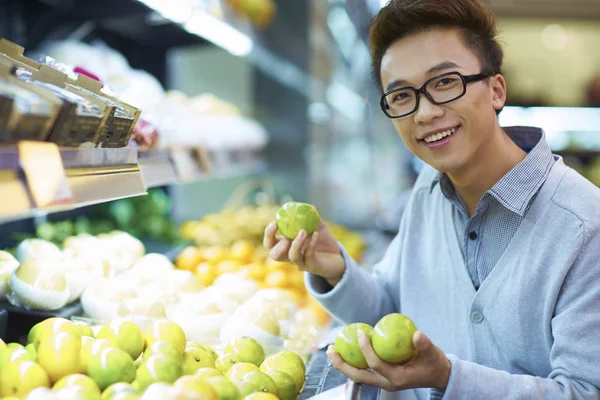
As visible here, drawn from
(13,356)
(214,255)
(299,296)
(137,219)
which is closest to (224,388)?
(13,356)

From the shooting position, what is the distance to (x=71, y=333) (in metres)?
1.29

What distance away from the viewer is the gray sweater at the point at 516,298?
133 centimetres

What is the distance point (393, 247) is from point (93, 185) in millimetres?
1106

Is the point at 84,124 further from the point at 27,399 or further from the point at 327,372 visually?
the point at 327,372

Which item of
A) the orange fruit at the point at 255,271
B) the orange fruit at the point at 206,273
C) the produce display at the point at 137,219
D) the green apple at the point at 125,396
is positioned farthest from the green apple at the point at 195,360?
the produce display at the point at 137,219

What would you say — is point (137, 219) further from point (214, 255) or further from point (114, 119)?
point (114, 119)

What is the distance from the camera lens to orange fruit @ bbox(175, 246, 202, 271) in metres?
2.50

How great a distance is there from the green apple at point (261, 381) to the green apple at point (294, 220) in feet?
1.56

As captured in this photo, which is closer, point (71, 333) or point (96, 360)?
Answer: point (96, 360)

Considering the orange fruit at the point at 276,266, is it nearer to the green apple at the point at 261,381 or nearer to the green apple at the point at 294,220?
the green apple at the point at 294,220

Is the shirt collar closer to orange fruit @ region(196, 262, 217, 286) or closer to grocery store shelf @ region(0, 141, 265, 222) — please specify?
grocery store shelf @ region(0, 141, 265, 222)

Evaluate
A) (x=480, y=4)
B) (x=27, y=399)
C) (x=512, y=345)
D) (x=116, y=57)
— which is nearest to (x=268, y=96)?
(x=116, y=57)

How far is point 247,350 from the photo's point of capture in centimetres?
147

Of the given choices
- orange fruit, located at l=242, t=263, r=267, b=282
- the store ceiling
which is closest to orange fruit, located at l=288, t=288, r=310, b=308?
orange fruit, located at l=242, t=263, r=267, b=282
